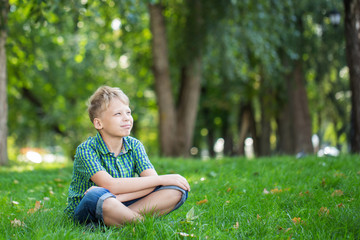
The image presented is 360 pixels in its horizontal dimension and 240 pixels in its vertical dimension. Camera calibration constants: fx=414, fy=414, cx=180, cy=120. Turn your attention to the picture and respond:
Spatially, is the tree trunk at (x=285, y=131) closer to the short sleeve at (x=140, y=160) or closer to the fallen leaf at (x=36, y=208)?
the fallen leaf at (x=36, y=208)

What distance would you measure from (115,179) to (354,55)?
662 centimetres

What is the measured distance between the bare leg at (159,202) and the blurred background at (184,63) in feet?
14.3

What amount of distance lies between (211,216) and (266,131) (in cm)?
1486

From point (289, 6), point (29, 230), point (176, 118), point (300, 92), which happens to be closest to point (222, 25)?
point (289, 6)

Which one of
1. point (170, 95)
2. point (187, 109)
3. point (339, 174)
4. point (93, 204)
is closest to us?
point (93, 204)

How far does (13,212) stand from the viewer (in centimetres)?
384

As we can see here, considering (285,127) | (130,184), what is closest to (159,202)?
(130,184)

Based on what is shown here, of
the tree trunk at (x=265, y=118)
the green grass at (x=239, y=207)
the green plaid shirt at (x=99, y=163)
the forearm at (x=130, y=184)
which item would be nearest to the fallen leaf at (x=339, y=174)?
the green grass at (x=239, y=207)

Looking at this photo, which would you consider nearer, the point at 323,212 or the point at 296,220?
the point at 296,220

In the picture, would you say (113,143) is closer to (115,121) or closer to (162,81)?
(115,121)

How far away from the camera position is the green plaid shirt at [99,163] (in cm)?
327

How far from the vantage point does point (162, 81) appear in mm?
11289

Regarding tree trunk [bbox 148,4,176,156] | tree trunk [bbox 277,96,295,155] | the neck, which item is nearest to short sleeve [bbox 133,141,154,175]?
the neck

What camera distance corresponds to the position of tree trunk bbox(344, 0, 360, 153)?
8.17 meters
